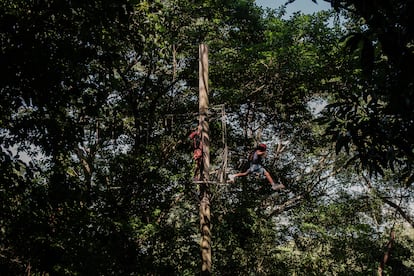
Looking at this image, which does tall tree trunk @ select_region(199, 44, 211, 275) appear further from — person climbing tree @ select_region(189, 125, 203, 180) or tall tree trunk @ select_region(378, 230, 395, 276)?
tall tree trunk @ select_region(378, 230, 395, 276)

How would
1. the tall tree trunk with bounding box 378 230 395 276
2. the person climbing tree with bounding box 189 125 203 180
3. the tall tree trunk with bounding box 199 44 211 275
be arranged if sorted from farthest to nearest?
the tall tree trunk with bounding box 378 230 395 276 < the person climbing tree with bounding box 189 125 203 180 < the tall tree trunk with bounding box 199 44 211 275

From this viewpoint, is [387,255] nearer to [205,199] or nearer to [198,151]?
[205,199]

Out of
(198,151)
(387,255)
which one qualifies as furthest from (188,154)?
(387,255)

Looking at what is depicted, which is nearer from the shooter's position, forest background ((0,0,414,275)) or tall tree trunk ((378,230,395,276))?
forest background ((0,0,414,275))

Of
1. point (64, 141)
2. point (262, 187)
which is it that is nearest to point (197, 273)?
point (262, 187)

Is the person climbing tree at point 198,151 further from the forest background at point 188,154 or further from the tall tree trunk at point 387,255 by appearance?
the tall tree trunk at point 387,255

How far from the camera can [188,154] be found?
1401 cm

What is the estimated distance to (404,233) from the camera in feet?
61.8

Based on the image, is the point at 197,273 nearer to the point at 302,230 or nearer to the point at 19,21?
the point at 302,230

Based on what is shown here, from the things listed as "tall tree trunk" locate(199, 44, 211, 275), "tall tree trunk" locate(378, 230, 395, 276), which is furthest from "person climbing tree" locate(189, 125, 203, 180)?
"tall tree trunk" locate(378, 230, 395, 276)

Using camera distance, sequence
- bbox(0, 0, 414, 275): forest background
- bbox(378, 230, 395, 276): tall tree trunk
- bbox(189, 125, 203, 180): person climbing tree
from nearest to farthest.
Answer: bbox(0, 0, 414, 275): forest background → bbox(189, 125, 203, 180): person climbing tree → bbox(378, 230, 395, 276): tall tree trunk

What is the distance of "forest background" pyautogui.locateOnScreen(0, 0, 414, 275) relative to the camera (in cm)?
461

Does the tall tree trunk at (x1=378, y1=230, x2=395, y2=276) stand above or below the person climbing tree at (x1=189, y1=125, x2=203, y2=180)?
below

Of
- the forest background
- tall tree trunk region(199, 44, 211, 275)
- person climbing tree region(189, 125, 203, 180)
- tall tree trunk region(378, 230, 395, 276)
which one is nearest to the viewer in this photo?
the forest background
